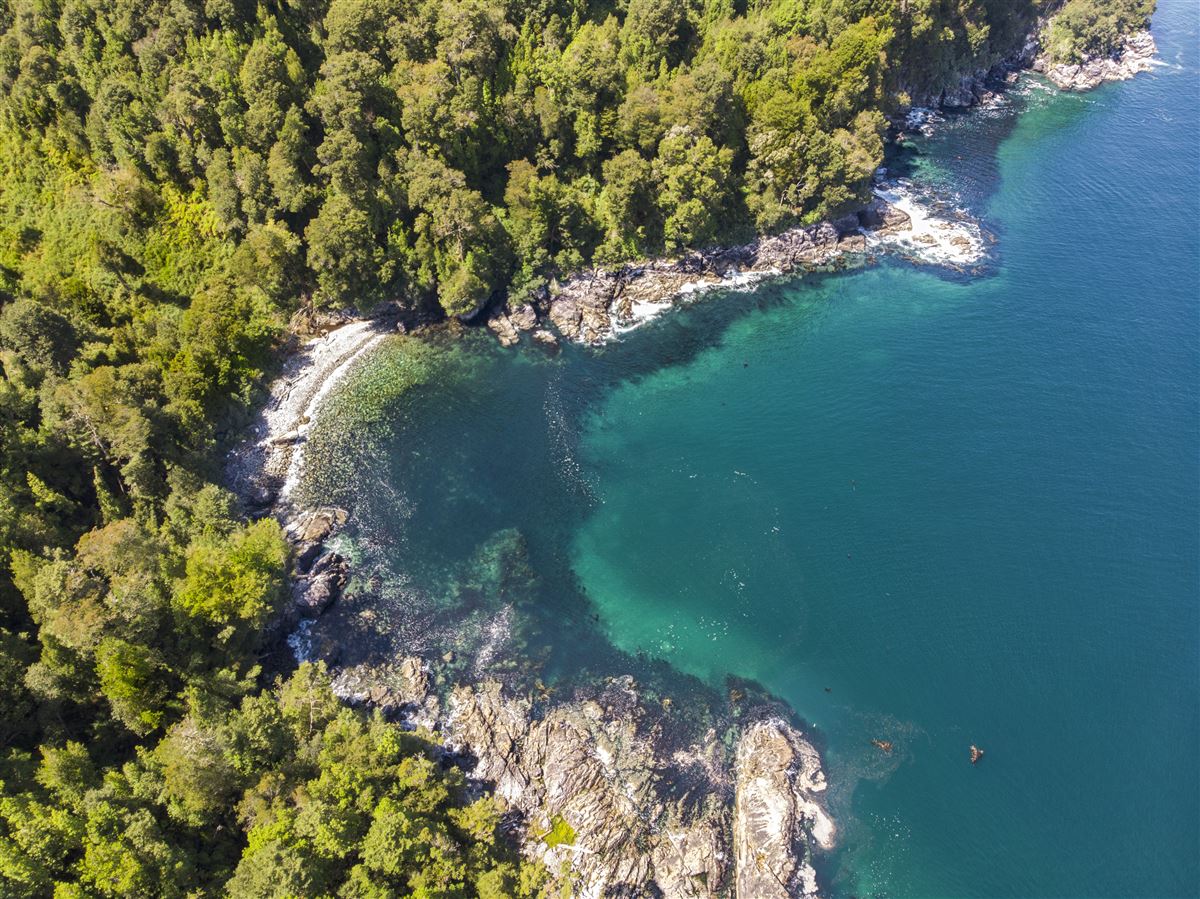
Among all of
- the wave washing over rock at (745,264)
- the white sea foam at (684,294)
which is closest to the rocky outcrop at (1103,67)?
the wave washing over rock at (745,264)

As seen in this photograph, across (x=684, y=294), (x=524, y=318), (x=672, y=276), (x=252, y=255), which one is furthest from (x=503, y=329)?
(x=252, y=255)

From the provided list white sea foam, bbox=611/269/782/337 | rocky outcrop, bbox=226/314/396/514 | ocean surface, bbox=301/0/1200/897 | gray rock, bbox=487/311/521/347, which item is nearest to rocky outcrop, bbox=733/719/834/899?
ocean surface, bbox=301/0/1200/897

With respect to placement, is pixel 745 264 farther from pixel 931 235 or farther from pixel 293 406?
pixel 293 406

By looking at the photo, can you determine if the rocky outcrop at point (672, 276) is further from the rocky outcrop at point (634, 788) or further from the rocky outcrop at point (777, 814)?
the rocky outcrop at point (777, 814)

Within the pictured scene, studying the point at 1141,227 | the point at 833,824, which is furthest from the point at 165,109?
the point at 1141,227

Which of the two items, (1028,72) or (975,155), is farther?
(1028,72)

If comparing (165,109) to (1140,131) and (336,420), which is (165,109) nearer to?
(336,420)
